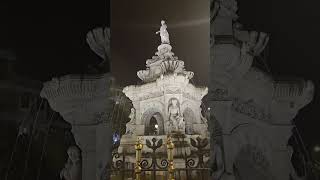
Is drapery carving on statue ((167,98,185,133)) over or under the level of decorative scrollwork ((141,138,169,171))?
over

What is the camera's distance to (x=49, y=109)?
171 inches

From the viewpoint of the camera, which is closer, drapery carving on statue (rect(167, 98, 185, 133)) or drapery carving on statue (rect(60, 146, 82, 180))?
drapery carving on statue (rect(167, 98, 185, 133))

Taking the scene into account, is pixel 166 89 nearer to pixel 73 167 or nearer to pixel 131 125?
pixel 131 125

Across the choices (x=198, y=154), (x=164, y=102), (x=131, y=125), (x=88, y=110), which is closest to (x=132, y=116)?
(x=131, y=125)

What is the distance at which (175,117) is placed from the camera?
3.89m

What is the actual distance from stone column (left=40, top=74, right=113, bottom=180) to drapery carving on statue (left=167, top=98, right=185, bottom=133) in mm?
500

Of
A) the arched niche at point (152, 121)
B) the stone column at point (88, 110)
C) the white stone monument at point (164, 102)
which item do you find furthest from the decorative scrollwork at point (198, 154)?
the stone column at point (88, 110)

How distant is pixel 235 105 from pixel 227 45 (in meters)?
0.52

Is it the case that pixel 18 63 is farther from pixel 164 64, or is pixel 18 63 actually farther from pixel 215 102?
pixel 215 102

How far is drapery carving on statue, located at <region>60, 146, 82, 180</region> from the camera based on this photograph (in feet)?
13.5

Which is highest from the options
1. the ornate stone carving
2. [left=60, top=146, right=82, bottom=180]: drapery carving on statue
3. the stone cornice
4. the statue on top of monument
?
Result: the statue on top of monument

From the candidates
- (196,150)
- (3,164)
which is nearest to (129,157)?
(196,150)

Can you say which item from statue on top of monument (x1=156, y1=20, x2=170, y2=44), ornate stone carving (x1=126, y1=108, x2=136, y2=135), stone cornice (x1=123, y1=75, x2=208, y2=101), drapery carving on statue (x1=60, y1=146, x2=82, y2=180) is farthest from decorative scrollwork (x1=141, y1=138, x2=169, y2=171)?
statue on top of monument (x1=156, y1=20, x2=170, y2=44)

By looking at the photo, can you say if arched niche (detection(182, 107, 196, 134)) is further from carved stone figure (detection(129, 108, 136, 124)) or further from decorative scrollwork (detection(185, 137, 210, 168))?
carved stone figure (detection(129, 108, 136, 124))
